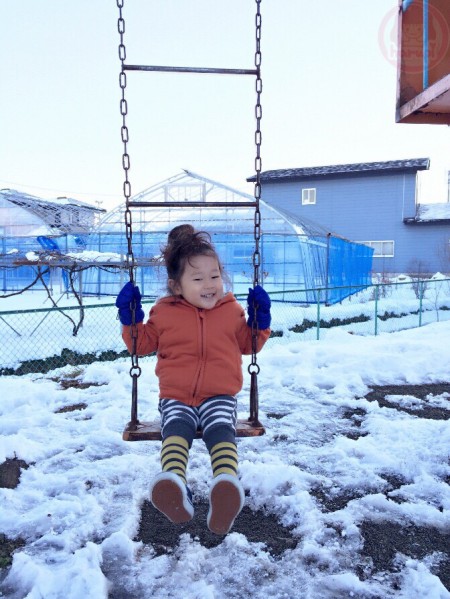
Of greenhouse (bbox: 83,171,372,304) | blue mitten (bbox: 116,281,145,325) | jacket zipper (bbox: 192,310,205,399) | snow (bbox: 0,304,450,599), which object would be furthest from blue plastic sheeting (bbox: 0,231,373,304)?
blue mitten (bbox: 116,281,145,325)

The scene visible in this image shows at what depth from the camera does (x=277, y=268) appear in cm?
1653

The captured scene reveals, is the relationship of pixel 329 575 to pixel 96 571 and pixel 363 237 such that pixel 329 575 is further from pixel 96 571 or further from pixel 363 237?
pixel 363 237

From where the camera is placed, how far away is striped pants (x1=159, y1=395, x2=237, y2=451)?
225 cm

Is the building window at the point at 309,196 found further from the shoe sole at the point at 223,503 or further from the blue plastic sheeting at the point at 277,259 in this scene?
the shoe sole at the point at 223,503

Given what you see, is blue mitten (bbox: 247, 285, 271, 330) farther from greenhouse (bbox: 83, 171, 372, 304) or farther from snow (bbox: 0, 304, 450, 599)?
greenhouse (bbox: 83, 171, 372, 304)

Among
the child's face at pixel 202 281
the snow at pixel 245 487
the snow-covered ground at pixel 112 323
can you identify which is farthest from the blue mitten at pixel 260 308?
the snow-covered ground at pixel 112 323

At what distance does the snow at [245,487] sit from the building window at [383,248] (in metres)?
20.8

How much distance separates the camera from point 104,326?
989 cm

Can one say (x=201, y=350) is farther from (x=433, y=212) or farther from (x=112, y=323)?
(x=433, y=212)

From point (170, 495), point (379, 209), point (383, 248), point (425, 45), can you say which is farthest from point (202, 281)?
point (383, 248)

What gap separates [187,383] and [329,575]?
1016mm

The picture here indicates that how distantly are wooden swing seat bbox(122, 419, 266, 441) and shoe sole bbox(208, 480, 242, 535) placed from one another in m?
0.40

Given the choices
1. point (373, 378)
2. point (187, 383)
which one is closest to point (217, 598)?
point (187, 383)

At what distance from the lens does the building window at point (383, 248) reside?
81.3ft
